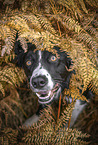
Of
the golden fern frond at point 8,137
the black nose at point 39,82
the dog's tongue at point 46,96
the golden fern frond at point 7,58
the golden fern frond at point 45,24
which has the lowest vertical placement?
the golden fern frond at point 8,137

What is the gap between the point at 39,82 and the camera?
2188 mm

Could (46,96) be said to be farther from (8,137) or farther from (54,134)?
(8,137)

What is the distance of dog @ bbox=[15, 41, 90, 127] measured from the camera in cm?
226

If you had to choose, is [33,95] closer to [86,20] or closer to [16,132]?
[16,132]

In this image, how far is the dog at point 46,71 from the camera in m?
2.26

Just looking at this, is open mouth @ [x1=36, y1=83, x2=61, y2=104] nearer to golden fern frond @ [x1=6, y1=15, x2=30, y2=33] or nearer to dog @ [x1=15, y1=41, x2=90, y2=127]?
dog @ [x1=15, y1=41, x2=90, y2=127]

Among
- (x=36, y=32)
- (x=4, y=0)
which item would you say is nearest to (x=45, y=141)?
(x=36, y=32)

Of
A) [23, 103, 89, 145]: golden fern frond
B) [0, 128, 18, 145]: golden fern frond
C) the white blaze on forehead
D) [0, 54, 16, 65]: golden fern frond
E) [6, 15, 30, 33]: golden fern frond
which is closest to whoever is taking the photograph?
[6, 15, 30, 33]: golden fern frond

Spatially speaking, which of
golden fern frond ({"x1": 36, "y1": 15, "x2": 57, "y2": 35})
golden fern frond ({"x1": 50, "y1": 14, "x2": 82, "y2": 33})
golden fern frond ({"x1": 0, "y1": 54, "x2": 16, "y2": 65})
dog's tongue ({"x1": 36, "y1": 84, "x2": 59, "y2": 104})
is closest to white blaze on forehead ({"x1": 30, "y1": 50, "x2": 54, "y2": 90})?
dog's tongue ({"x1": 36, "y1": 84, "x2": 59, "y2": 104})

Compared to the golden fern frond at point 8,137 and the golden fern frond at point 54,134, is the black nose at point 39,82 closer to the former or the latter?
the golden fern frond at point 54,134

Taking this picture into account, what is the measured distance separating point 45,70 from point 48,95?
54 cm

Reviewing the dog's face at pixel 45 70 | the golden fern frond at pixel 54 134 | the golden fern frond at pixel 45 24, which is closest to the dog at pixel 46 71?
the dog's face at pixel 45 70

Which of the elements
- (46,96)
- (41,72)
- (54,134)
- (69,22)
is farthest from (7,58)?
(54,134)

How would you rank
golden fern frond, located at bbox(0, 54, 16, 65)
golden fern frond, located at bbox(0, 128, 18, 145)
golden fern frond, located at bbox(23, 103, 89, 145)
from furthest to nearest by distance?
golden fern frond, located at bbox(0, 54, 16, 65) < golden fern frond, located at bbox(0, 128, 18, 145) < golden fern frond, located at bbox(23, 103, 89, 145)
